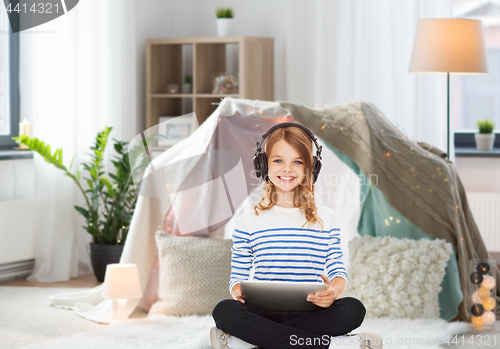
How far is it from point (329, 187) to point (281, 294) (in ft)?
4.55

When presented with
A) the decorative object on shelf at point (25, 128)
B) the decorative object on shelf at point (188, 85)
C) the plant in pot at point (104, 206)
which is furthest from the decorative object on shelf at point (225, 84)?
the decorative object on shelf at point (25, 128)

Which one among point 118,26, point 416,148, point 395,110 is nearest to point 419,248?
point 416,148

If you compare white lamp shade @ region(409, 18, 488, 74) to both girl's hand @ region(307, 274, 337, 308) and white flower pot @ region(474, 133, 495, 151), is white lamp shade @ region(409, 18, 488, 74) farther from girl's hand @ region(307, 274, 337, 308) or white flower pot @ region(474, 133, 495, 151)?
girl's hand @ region(307, 274, 337, 308)

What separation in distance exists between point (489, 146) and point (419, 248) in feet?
5.16

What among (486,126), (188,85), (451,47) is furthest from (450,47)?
(188,85)

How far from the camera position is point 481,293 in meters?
2.32

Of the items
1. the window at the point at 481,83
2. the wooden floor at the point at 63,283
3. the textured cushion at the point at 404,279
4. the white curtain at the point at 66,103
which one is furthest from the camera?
the window at the point at 481,83

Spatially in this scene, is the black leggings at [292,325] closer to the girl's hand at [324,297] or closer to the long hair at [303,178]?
the girl's hand at [324,297]

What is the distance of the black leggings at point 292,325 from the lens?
1.24 m

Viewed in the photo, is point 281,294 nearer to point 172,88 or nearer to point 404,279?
point 404,279

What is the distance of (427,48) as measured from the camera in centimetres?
293

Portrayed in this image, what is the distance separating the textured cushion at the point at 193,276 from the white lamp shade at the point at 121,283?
0.13m

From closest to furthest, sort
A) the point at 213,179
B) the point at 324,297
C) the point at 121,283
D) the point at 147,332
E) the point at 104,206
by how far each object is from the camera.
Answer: the point at 324,297, the point at 147,332, the point at 121,283, the point at 213,179, the point at 104,206

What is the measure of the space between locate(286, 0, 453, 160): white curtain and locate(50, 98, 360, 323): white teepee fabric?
1.09 metres
